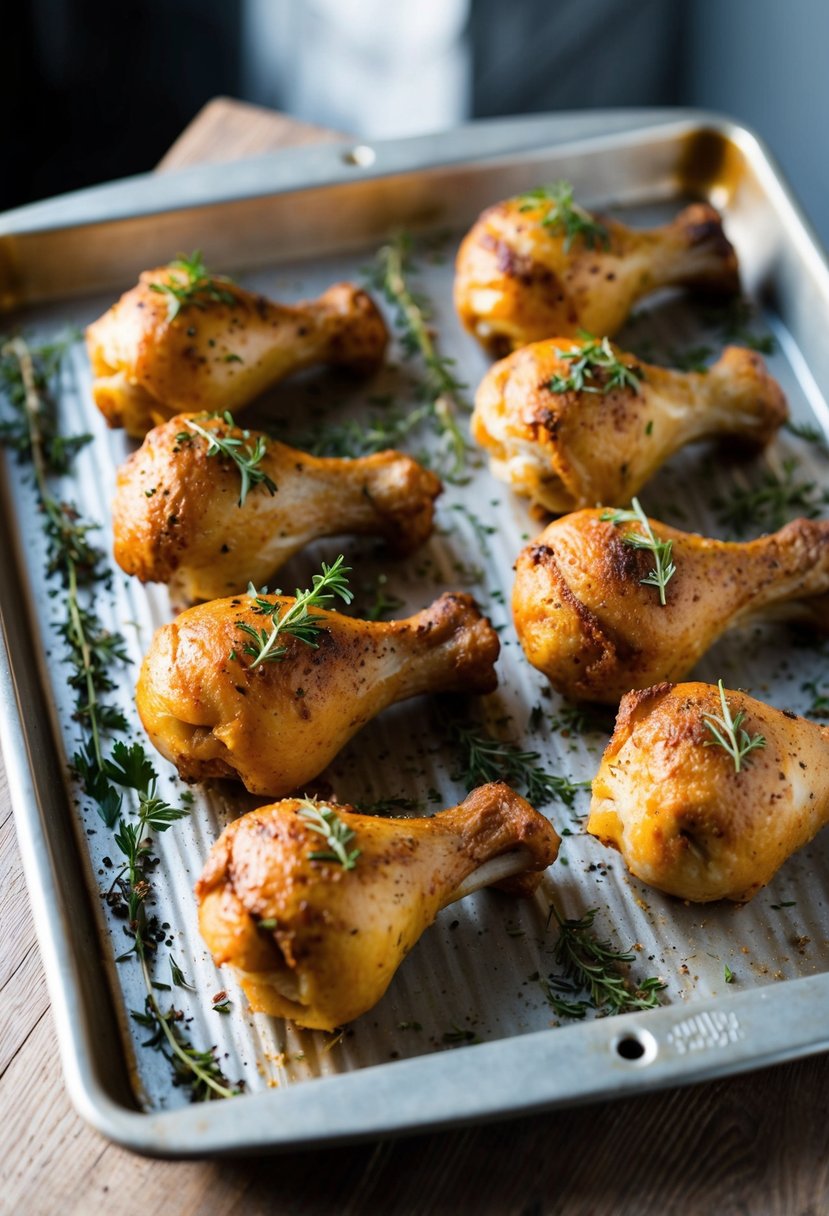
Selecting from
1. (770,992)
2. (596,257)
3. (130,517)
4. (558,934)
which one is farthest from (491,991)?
(596,257)

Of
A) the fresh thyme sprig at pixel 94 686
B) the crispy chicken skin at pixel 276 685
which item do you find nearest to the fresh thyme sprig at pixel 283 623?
the crispy chicken skin at pixel 276 685

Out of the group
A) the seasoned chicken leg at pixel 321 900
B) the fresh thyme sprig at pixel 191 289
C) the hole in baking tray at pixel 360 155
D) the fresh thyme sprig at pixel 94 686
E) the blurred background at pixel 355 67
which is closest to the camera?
the seasoned chicken leg at pixel 321 900

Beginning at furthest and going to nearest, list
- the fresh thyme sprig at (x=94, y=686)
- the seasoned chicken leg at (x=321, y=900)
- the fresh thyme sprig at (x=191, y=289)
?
the fresh thyme sprig at (x=191, y=289) → the fresh thyme sprig at (x=94, y=686) → the seasoned chicken leg at (x=321, y=900)

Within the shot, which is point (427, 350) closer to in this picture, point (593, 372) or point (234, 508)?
point (593, 372)

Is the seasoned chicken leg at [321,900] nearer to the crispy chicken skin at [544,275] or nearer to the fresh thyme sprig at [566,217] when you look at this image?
the crispy chicken skin at [544,275]

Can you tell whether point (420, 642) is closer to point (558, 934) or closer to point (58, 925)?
point (558, 934)

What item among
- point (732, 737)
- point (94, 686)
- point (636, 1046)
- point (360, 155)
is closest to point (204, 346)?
point (94, 686)

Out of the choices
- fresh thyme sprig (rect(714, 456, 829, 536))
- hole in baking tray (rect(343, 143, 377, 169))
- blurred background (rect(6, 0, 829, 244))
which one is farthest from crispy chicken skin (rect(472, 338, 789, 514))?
blurred background (rect(6, 0, 829, 244))
